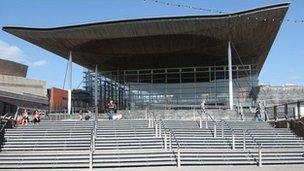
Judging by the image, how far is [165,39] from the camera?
44.5m

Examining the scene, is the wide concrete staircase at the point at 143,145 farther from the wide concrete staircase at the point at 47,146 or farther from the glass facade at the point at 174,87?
the glass facade at the point at 174,87

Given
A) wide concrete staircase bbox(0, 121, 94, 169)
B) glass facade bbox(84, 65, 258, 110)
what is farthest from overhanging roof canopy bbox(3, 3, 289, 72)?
wide concrete staircase bbox(0, 121, 94, 169)

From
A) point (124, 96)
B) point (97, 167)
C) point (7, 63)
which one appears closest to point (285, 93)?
point (124, 96)

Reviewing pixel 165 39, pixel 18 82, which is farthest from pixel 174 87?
pixel 18 82

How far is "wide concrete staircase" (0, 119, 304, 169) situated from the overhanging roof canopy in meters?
10.6

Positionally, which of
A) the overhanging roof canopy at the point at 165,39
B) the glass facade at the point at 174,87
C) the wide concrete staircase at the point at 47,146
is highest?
the overhanging roof canopy at the point at 165,39

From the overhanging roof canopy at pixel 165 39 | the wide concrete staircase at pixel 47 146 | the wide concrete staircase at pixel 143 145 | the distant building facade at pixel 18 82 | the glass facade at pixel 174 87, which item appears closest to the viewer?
the wide concrete staircase at pixel 47 146

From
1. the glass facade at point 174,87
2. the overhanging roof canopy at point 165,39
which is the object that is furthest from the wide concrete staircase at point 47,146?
the glass facade at point 174,87

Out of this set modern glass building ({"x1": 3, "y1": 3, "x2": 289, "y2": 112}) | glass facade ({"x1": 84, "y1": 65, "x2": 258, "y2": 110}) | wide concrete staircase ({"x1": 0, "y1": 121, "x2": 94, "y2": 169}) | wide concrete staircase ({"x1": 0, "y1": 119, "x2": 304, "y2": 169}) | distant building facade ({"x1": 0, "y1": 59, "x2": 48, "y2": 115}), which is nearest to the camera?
wide concrete staircase ({"x1": 0, "y1": 121, "x2": 94, "y2": 169})

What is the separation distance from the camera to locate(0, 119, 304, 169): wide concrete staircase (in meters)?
20.3

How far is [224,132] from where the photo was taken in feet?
89.7

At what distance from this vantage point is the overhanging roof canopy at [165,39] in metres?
39.1

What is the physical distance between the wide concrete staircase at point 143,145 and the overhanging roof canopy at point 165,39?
10558mm

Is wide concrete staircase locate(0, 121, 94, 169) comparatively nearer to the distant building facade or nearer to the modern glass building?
the modern glass building
